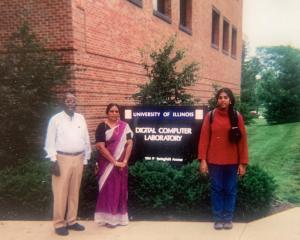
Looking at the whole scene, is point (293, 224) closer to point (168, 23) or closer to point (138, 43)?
point (138, 43)

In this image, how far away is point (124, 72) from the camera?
470 inches

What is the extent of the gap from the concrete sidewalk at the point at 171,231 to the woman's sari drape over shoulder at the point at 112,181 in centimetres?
21

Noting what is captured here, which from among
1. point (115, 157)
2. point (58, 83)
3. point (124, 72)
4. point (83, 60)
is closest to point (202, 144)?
point (115, 157)

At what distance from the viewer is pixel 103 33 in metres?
10.6

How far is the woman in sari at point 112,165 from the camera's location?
575 cm

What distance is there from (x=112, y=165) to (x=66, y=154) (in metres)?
0.67

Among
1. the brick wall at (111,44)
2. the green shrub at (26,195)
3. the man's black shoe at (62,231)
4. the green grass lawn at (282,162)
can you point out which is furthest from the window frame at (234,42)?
the man's black shoe at (62,231)

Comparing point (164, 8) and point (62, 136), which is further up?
point (164, 8)

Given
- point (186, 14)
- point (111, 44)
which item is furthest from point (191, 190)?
point (186, 14)

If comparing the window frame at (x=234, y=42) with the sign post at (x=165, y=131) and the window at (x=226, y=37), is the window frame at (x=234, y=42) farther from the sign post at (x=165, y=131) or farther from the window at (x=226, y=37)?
the sign post at (x=165, y=131)

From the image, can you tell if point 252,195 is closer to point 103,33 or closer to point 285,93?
point 103,33

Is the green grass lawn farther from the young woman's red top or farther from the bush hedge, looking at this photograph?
the young woman's red top

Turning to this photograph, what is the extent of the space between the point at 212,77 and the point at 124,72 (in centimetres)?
1103

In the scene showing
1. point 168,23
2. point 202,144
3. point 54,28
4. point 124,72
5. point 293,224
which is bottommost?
point 293,224
